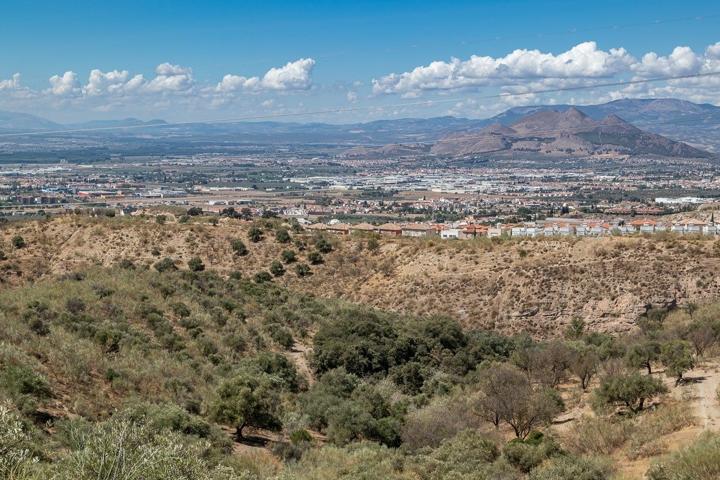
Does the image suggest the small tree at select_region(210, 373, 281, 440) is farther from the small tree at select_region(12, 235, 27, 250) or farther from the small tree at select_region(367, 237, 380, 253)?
the small tree at select_region(12, 235, 27, 250)

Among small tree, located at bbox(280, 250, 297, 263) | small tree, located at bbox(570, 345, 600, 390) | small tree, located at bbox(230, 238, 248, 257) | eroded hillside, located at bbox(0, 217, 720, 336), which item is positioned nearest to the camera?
small tree, located at bbox(570, 345, 600, 390)

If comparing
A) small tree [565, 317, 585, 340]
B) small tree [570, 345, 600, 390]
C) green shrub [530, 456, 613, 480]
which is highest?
green shrub [530, 456, 613, 480]

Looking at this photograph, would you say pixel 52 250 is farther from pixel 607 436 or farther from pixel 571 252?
pixel 607 436

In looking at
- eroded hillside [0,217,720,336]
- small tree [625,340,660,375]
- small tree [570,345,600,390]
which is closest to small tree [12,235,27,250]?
eroded hillside [0,217,720,336]

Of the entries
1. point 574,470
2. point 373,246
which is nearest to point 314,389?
point 574,470

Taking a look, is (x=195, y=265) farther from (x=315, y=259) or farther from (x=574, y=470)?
(x=574, y=470)

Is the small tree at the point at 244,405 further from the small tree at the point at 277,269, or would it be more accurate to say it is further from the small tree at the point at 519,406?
the small tree at the point at 277,269

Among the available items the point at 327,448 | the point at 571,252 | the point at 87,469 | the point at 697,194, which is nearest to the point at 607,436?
the point at 327,448
